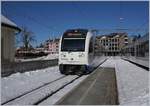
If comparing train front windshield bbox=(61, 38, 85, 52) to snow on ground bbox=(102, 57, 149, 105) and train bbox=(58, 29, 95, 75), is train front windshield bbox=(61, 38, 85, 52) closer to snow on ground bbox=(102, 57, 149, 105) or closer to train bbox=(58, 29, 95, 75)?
train bbox=(58, 29, 95, 75)

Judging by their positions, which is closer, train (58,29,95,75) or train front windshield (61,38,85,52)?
train (58,29,95,75)

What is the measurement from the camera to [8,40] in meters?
29.9

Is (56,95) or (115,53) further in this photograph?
(115,53)

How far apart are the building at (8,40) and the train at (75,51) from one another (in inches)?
209

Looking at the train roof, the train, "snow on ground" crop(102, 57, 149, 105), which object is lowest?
"snow on ground" crop(102, 57, 149, 105)

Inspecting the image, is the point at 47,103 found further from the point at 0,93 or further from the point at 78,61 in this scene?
the point at 78,61

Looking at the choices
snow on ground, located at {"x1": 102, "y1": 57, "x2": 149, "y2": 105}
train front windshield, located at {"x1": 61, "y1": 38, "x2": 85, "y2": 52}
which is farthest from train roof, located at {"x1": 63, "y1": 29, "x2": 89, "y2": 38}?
snow on ground, located at {"x1": 102, "y1": 57, "x2": 149, "y2": 105}

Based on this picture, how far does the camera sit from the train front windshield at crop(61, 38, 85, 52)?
82.7 ft

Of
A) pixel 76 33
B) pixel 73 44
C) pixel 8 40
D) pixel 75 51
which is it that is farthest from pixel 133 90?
pixel 8 40

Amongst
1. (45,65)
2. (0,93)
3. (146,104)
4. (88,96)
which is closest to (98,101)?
(88,96)

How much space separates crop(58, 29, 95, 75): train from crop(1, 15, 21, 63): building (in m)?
5.31

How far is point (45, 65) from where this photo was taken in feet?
107

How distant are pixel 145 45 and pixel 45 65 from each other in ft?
34.7

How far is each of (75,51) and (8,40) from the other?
7.64 m
